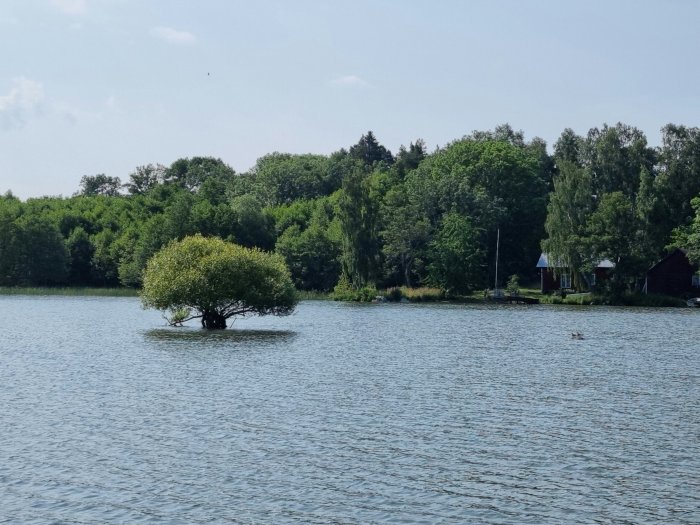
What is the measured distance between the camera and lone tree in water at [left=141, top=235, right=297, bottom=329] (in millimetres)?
63062

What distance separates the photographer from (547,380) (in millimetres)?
41844

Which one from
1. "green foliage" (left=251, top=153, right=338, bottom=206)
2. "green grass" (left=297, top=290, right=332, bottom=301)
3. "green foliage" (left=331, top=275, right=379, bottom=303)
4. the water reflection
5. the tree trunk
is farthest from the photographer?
"green foliage" (left=251, top=153, right=338, bottom=206)

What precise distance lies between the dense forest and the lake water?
168 feet

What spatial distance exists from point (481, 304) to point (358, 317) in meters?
29.5

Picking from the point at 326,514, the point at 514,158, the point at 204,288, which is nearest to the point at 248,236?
the point at 514,158

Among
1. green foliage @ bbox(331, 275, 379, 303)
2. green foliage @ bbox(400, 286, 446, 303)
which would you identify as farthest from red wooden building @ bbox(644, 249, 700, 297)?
green foliage @ bbox(331, 275, 379, 303)

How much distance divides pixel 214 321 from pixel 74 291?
235 feet

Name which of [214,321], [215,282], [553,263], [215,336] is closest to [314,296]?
[553,263]

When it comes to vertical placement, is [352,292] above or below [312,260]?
below

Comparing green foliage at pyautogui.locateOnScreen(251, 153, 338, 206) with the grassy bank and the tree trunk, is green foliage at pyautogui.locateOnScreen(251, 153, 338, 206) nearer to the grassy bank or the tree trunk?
the grassy bank

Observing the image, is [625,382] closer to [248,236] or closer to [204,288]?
[204,288]

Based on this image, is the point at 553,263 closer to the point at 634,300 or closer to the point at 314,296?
the point at 634,300

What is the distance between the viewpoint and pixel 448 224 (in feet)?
381

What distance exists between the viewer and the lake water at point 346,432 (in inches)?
825
